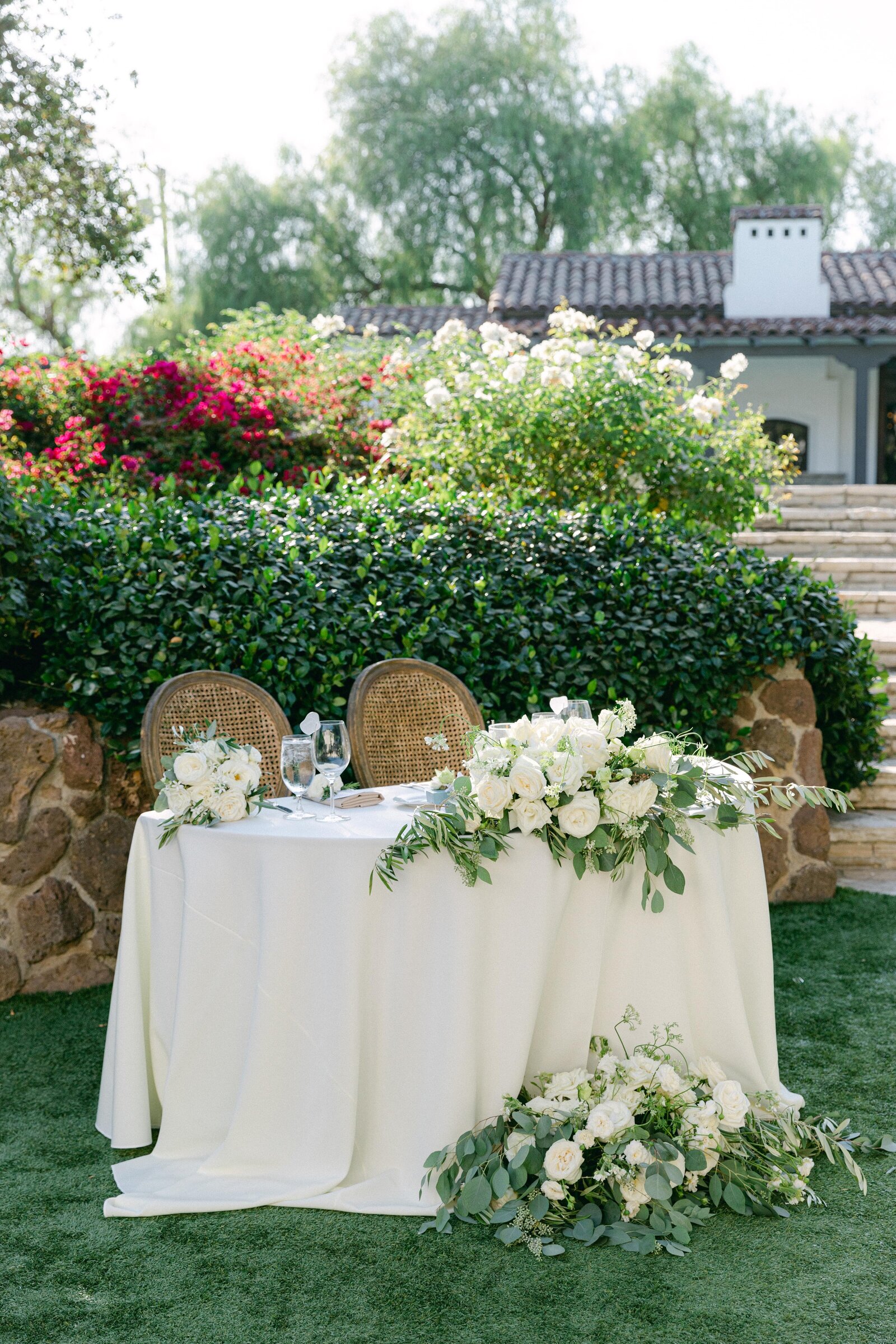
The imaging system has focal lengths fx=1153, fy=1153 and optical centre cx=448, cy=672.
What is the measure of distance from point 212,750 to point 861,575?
7.89 m

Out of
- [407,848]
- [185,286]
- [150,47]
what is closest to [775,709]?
[407,848]

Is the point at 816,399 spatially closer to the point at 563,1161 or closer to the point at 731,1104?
the point at 731,1104

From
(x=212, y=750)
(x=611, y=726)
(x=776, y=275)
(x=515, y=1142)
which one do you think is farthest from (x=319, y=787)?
(x=776, y=275)

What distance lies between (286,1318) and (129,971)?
1.03 meters

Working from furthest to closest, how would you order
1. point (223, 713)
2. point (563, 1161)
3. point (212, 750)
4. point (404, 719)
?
1. point (404, 719)
2. point (223, 713)
3. point (212, 750)
4. point (563, 1161)

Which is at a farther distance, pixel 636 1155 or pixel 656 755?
pixel 656 755

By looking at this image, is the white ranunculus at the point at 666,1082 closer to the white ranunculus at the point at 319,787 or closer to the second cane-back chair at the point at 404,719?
the white ranunculus at the point at 319,787

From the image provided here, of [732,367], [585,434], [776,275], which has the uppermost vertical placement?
[776,275]

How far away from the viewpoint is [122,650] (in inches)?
171

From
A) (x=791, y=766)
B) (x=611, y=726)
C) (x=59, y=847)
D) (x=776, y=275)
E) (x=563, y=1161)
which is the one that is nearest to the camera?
(x=563, y=1161)

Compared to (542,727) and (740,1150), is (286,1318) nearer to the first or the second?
(740,1150)

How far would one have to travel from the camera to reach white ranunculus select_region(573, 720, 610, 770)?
2.77m

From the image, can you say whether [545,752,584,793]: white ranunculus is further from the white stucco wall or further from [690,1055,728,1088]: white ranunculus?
the white stucco wall

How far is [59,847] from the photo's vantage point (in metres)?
4.39
